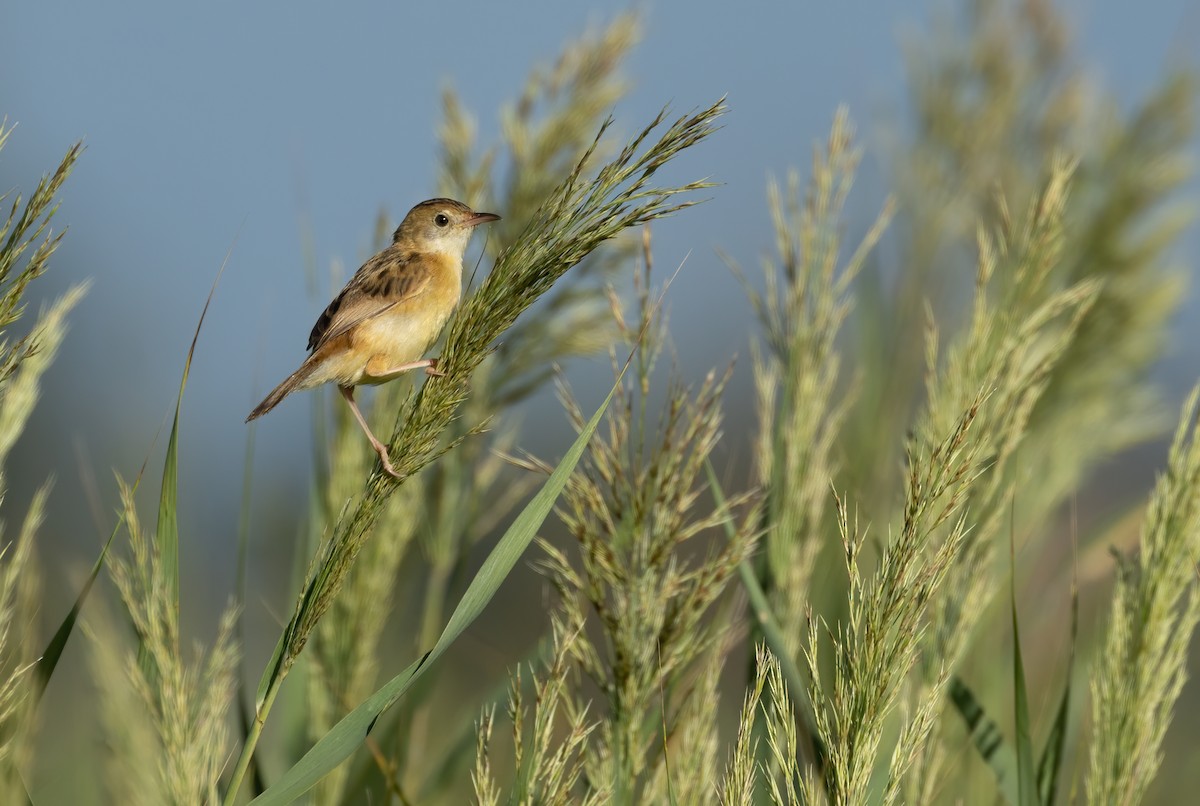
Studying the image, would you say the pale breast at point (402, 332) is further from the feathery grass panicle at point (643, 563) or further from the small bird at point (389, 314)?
the feathery grass panicle at point (643, 563)

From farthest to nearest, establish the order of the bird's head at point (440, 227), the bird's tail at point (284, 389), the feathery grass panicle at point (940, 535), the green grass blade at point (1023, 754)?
the bird's head at point (440, 227), the bird's tail at point (284, 389), the green grass blade at point (1023, 754), the feathery grass panicle at point (940, 535)

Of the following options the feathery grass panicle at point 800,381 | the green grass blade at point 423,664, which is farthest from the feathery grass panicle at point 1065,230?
the green grass blade at point 423,664

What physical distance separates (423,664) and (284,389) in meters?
1.48

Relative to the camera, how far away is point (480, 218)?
10.6 ft

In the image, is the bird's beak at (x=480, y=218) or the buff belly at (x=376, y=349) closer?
the buff belly at (x=376, y=349)

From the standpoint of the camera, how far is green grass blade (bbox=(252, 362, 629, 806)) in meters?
1.57

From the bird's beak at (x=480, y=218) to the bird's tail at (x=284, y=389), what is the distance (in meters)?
0.61

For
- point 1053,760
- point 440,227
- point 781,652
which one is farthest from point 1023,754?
point 440,227

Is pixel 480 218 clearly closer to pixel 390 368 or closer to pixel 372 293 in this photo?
pixel 372 293

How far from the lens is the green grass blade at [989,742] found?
2.04m

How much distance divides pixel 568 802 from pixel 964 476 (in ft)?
2.43

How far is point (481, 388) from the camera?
10.5 ft

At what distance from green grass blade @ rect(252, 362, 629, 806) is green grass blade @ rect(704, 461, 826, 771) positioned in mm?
483

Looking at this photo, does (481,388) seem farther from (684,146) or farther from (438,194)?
(684,146)
